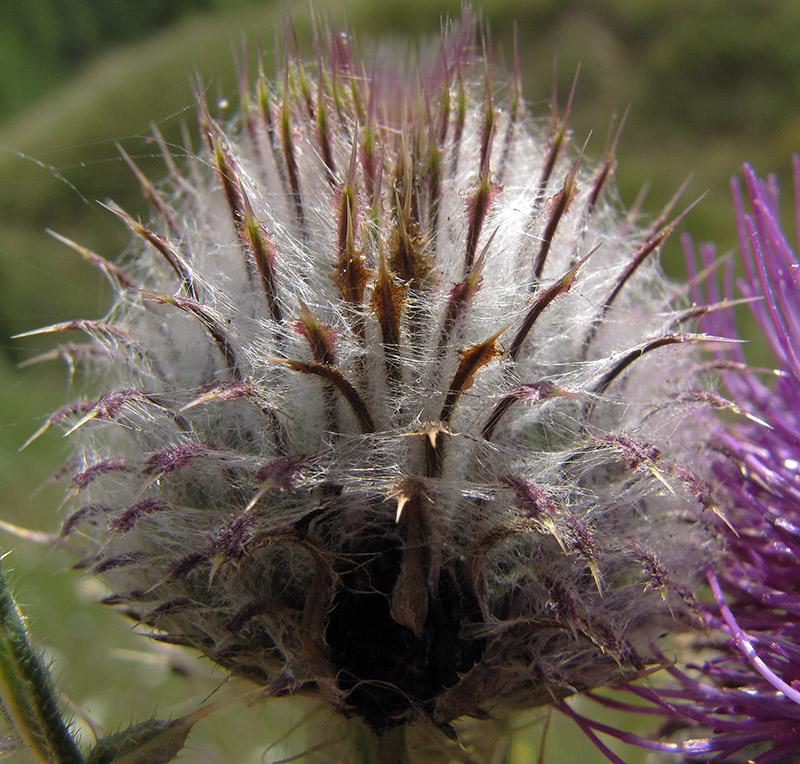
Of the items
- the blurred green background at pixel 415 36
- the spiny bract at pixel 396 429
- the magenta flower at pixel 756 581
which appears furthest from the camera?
the blurred green background at pixel 415 36

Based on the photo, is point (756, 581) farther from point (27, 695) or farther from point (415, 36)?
point (415, 36)

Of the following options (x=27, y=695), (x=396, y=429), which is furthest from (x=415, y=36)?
(x=27, y=695)

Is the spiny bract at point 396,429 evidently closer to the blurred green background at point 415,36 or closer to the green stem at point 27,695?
the green stem at point 27,695

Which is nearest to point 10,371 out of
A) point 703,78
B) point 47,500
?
point 47,500

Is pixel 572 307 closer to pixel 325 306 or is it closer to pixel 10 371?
pixel 325 306

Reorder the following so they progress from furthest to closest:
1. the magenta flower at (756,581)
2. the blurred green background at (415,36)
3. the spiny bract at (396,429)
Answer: the blurred green background at (415,36) → the magenta flower at (756,581) → the spiny bract at (396,429)

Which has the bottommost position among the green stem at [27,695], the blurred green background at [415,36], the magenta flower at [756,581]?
the blurred green background at [415,36]

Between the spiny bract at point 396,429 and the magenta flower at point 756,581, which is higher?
the spiny bract at point 396,429

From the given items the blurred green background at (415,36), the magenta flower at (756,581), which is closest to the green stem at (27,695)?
the magenta flower at (756,581)
